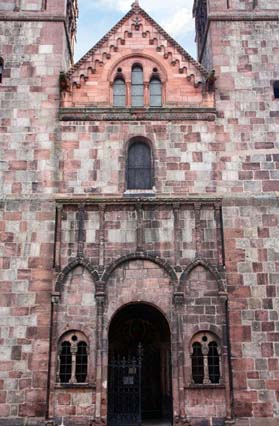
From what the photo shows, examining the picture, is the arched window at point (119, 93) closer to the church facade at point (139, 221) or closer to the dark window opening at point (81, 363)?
the church facade at point (139, 221)

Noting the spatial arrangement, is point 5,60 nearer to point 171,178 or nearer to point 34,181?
point 34,181

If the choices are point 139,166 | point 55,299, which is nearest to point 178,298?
point 55,299

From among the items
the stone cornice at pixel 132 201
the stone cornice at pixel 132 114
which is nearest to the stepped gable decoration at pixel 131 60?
the stone cornice at pixel 132 114

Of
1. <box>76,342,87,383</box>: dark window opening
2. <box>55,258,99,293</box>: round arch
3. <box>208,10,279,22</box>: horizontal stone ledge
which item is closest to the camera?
<box>76,342,87,383</box>: dark window opening

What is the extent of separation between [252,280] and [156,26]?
1028cm

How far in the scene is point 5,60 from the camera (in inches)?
829

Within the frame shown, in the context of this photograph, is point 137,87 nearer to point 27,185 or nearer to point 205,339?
point 27,185

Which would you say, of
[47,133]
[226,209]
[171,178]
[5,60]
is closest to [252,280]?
[226,209]

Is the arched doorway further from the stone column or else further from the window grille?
the window grille

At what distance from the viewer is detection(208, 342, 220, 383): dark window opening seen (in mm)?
17672

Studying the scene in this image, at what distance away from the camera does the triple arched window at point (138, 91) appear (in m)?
20.8

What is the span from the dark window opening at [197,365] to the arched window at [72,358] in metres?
3.39

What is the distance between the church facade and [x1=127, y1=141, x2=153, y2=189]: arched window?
0.05 meters

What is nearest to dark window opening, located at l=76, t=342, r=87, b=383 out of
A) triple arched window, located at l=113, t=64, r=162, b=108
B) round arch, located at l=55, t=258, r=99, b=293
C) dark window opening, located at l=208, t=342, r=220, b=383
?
round arch, located at l=55, t=258, r=99, b=293
